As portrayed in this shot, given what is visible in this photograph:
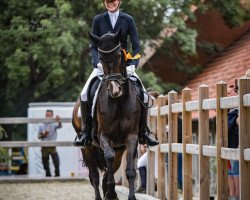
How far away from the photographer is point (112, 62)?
35.1 feet

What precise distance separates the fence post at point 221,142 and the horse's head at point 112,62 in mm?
1353

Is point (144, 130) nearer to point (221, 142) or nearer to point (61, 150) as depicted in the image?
point (221, 142)

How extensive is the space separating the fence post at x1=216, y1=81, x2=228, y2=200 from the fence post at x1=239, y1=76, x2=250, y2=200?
99 cm

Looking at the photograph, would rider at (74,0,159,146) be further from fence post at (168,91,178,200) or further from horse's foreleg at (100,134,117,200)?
fence post at (168,91,178,200)

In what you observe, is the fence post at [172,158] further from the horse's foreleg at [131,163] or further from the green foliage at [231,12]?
the green foliage at [231,12]

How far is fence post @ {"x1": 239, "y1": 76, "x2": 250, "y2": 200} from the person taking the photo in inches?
345

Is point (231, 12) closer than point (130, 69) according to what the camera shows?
No

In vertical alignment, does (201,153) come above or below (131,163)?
above

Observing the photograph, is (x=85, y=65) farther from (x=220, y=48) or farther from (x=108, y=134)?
(x=108, y=134)

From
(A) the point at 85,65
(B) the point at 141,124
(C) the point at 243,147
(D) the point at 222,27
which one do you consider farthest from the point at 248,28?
(C) the point at 243,147

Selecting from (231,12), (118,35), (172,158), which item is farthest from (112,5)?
(231,12)

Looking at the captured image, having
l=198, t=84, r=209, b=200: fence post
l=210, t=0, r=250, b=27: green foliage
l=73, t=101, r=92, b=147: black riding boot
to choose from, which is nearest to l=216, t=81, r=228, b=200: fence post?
l=198, t=84, r=209, b=200: fence post

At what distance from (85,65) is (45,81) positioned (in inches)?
139

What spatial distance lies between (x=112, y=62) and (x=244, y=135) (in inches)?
96.7
